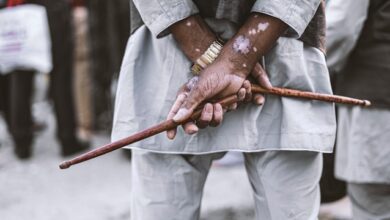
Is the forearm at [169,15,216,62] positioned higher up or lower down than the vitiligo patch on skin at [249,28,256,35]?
lower down

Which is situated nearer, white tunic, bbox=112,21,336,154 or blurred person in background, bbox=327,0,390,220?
white tunic, bbox=112,21,336,154

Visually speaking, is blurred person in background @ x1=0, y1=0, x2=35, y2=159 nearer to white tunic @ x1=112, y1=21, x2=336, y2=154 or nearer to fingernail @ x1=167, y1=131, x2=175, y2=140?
white tunic @ x1=112, y1=21, x2=336, y2=154

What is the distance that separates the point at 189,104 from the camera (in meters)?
1.67

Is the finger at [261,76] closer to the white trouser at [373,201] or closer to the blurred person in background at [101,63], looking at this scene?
the white trouser at [373,201]

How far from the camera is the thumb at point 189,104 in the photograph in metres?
1.65

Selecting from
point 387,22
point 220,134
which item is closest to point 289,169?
point 220,134

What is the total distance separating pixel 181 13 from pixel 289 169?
0.53m

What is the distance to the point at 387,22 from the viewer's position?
251 centimetres

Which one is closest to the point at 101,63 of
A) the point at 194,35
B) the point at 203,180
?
the point at 203,180

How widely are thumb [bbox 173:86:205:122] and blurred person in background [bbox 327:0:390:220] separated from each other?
104cm

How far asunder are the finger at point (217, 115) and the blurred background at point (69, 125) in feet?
6.98

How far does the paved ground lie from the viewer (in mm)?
3951

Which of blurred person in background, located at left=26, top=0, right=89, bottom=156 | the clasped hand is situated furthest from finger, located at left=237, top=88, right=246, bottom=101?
blurred person in background, located at left=26, top=0, right=89, bottom=156

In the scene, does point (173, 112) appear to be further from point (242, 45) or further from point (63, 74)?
point (63, 74)
